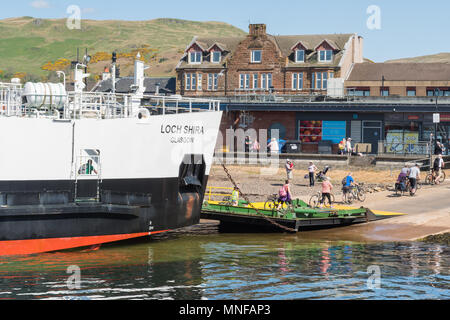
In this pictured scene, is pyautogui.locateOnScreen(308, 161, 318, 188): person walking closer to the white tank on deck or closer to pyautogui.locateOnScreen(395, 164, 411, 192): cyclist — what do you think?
pyautogui.locateOnScreen(395, 164, 411, 192): cyclist

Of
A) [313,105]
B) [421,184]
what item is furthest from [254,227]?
[313,105]

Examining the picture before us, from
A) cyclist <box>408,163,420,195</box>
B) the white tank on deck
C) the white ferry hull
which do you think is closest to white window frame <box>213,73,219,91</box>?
cyclist <box>408,163,420,195</box>

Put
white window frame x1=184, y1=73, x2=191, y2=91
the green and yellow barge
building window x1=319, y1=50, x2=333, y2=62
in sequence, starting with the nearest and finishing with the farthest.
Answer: the green and yellow barge
building window x1=319, y1=50, x2=333, y2=62
white window frame x1=184, y1=73, x2=191, y2=91

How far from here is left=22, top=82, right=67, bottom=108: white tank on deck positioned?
69.5 feet

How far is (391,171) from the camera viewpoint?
41156mm

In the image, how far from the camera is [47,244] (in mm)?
19859

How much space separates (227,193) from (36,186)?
16279mm

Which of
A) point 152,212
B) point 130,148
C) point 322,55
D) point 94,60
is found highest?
point 94,60

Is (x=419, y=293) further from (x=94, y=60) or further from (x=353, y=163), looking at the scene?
(x=94, y=60)

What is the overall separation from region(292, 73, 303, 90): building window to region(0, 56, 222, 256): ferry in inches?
1652

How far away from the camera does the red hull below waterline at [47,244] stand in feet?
63.8

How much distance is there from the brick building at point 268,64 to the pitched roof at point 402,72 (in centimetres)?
147

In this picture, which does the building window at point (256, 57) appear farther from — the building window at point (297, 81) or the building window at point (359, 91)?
the building window at point (359, 91)

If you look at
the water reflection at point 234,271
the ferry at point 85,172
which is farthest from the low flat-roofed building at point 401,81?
the ferry at point 85,172
